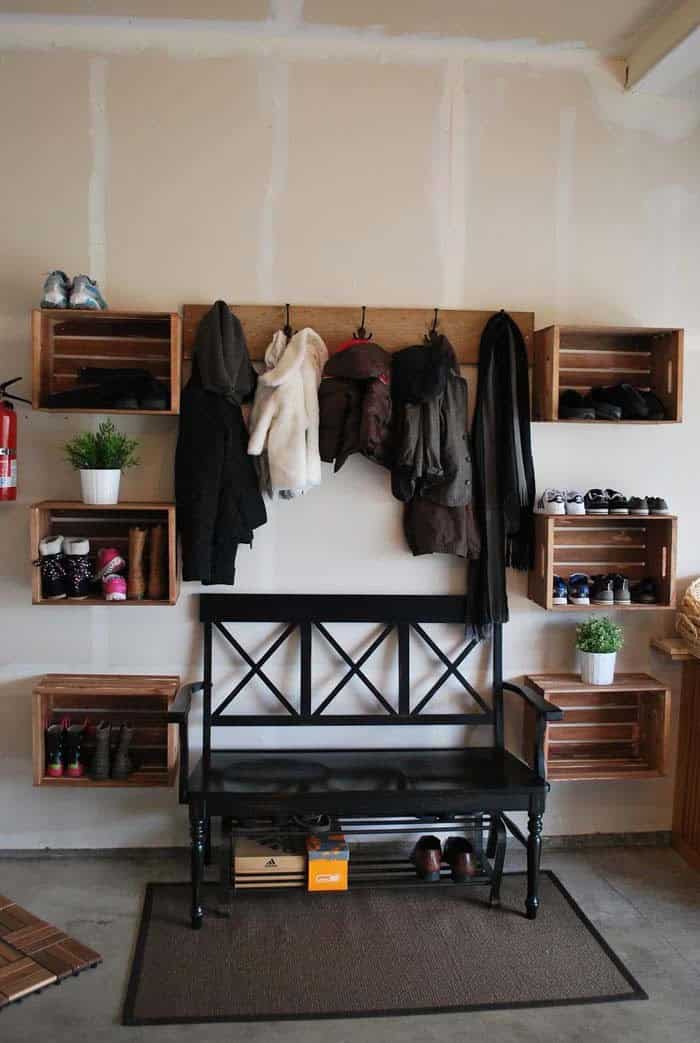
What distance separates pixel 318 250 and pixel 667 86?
1443mm

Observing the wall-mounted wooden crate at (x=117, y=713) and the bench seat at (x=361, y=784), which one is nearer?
the bench seat at (x=361, y=784)

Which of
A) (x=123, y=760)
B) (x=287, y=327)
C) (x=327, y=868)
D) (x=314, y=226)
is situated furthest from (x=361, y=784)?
(x=314, y=226)

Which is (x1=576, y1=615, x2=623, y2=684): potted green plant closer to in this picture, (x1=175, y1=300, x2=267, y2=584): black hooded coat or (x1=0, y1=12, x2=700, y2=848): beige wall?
(x1=0, y1=12, x2=700, y2=848): beige wall

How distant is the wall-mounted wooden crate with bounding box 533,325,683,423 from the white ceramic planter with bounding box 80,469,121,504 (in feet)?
5.13

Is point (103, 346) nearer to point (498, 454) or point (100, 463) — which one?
point (100, 463)

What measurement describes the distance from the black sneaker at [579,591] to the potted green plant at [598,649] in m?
0.11

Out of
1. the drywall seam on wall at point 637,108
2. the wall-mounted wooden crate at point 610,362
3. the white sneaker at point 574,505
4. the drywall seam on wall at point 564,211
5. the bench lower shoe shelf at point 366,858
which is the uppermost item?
the drywall seam on wall at point 637,108

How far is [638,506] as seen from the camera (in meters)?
3.33

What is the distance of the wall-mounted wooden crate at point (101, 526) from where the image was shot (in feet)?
10.3

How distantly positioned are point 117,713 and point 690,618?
2.20 metres

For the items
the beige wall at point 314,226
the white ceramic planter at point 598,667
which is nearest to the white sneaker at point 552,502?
A: the beige wall at point 314,226

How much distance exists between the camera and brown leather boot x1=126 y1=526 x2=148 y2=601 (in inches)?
126

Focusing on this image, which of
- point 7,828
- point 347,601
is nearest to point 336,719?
point 347,601

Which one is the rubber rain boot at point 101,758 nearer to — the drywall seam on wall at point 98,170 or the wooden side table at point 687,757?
the drywall seam on wall at point 98,170
